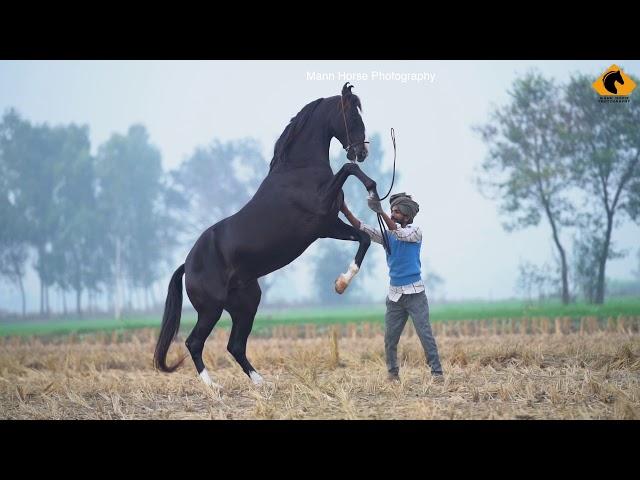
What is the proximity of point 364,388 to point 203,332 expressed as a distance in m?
1.84

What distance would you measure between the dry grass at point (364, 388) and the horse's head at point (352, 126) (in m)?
2.04

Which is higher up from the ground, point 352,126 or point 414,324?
point 352,126

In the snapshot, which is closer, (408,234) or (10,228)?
(408,234)

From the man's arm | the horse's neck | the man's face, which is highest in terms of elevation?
the horse's neck

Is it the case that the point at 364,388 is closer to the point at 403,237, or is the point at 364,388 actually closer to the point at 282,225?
the point at 403,237

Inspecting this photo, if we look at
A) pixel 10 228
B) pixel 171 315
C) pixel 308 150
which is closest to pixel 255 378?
pixel 171 315

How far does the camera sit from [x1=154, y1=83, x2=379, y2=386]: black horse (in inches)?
261

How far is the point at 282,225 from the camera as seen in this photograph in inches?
265

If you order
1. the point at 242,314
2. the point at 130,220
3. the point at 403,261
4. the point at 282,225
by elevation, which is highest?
the point at 130,220

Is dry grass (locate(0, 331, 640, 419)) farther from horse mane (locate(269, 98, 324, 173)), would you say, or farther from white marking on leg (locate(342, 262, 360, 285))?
horse mane (locate(269, 98, 324, 173))

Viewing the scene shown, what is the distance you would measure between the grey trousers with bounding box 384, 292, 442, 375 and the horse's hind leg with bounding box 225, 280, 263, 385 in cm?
136

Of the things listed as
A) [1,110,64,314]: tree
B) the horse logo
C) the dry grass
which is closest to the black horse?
the dry grass

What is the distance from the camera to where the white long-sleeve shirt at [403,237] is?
265 inches

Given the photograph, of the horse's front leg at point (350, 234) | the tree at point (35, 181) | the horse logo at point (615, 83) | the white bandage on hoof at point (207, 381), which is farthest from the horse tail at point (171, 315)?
the tree at point (35, 181)
